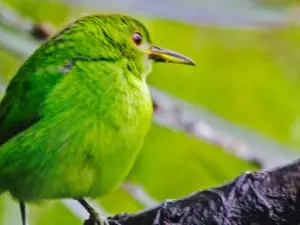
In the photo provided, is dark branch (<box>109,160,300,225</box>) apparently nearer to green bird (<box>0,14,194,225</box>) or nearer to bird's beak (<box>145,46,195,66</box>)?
green bird (<box>0,14,194,225</box>)

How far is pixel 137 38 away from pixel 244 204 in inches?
31.6

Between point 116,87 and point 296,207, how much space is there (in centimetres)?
69

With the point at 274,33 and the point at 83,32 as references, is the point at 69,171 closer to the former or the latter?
the point at 83,32

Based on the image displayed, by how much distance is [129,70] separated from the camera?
2.29m

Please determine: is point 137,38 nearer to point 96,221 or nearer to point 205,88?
point 96,221

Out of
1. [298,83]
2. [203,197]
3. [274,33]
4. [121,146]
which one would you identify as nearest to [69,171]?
[121,146]

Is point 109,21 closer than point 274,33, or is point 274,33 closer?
point 109,21

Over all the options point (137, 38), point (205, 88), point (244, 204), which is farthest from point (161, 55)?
point (205, 88)

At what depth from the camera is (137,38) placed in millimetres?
2398

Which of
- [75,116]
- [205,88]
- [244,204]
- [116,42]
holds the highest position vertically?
[205,88]

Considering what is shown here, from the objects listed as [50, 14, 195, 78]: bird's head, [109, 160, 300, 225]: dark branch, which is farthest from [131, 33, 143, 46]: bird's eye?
[109, 160, 300, 225]: dark branch

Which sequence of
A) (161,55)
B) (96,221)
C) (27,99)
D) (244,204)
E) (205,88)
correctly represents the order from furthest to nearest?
(205,88) → (161,55) → (27,99) → (96,221) → (244,204)

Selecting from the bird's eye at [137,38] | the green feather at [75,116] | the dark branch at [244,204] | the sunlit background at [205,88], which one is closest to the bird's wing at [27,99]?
the green feather at [75,116]

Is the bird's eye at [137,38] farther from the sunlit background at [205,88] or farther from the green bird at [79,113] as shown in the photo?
the sunlit background at [205,88]
